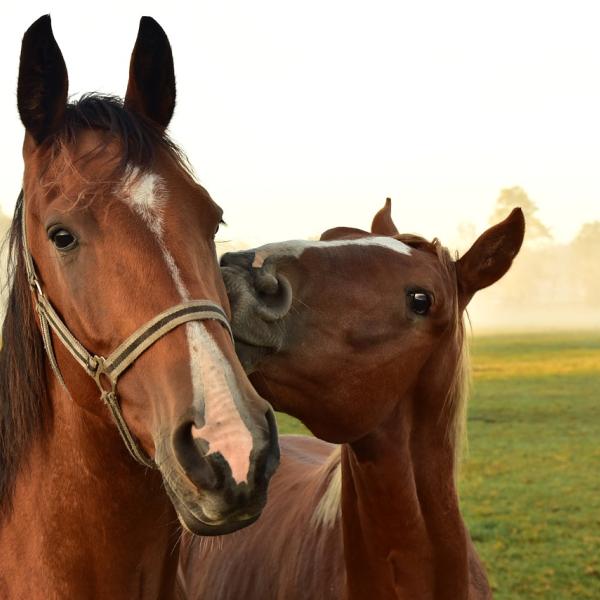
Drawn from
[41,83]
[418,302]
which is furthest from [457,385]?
[41,83]

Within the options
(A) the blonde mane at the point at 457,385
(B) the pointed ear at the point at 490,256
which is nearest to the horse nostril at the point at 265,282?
(A) the blonde mane at the point at 457,385

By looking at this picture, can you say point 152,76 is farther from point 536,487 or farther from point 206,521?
point 536,487

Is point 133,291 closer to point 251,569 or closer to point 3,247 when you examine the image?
point 3,247

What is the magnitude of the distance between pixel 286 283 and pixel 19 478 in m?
1.11

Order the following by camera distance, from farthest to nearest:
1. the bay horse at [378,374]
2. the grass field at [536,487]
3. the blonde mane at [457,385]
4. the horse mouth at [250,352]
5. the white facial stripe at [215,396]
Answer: the grass field at [536,487] → the blonde mane at [457,385] → the bay horse at [378,374] → the horse mouth at [250,352] → the white facial stripe at [215,396]

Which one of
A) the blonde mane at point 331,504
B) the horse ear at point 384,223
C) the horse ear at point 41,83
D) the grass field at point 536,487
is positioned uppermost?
the horse ear at point 41,83

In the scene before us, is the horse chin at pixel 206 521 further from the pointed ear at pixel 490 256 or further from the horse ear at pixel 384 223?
the horse ear at pixel 384 223

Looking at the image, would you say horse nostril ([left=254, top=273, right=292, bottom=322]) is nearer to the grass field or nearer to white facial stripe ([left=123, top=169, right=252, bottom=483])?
white facial stripe ([left=123, top=169, right=252, bottom=483])

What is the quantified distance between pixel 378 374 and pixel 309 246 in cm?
57

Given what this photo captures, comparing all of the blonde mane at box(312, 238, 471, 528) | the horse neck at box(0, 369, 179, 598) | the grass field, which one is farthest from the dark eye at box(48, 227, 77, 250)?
the grass field

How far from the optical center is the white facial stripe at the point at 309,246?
2.92m

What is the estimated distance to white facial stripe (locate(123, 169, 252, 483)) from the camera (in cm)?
183

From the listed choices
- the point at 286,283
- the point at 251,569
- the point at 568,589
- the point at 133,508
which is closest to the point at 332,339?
the point at 286,283

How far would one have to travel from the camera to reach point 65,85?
7.63 feet
